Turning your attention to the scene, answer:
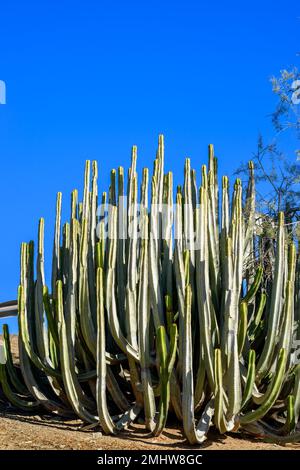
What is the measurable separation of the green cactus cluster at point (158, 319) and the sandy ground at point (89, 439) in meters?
0.12

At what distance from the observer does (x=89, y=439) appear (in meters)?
6.00

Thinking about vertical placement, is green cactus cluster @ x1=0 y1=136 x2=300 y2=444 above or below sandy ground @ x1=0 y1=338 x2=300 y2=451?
above

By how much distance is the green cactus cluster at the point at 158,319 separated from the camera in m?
6.01

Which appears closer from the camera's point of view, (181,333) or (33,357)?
(181,333)

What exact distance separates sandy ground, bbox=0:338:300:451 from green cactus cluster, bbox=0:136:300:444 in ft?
0.39

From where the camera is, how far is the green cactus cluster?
19.7 feet

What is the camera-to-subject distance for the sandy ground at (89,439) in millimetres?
5840

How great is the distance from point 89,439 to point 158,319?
3.90 ft

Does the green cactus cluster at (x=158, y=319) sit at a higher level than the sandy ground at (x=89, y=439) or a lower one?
higher
